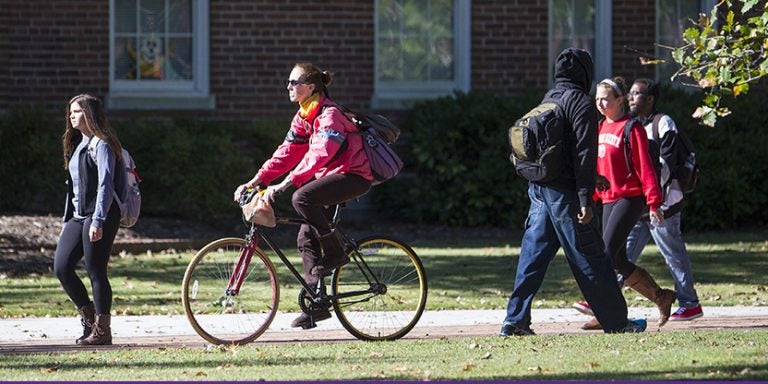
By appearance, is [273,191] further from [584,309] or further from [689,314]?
[689,314]

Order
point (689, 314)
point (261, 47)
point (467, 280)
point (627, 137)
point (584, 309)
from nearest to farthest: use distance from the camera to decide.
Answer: point (627, 137)
point (584, 309)
point (689, 314)
point (467, 280)
point (261, 47)

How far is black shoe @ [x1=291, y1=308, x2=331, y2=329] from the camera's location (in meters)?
9.27

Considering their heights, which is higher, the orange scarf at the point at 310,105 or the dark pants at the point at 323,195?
the orange scarf at the point at 310,105

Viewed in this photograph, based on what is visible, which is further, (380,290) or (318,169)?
(380,290)

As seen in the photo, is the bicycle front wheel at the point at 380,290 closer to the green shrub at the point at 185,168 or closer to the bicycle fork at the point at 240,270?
the bicycle fork at the point at 240,270

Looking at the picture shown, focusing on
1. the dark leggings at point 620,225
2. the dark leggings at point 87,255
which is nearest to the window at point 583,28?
the dark leggings at point 620,225

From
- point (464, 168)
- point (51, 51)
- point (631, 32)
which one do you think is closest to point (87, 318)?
point (464, 168)

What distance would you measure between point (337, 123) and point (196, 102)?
32.7 feet

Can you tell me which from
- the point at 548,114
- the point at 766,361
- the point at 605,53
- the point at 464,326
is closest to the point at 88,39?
the point at 605,53

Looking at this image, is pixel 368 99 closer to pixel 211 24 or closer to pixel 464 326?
pixel 211 24

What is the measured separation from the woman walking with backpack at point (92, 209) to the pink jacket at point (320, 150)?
977 mm

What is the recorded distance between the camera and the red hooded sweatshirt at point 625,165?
31.5ft

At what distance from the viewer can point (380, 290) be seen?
9398 mm

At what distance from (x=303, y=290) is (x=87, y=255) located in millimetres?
1394
